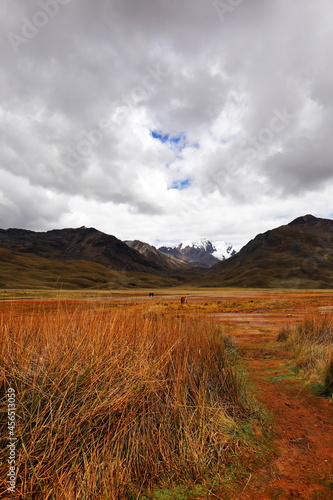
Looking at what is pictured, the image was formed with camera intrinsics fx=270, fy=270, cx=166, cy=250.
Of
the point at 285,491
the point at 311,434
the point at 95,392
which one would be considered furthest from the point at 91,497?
the point at 311,434

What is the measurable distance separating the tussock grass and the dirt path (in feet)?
1.08

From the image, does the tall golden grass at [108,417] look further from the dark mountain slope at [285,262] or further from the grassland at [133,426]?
the dark mountain slope at [285,262]

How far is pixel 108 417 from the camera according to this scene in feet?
10.5

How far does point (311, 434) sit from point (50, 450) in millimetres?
3776

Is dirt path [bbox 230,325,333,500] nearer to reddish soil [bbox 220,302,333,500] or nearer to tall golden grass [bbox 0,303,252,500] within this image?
reddish soil [bbox 220,302,333,500]

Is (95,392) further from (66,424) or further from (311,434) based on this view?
(311,434)

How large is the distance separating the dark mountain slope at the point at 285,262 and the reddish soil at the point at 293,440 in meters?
110

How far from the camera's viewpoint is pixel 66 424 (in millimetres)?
2771

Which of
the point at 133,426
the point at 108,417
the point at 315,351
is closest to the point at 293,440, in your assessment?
the point at 133,426

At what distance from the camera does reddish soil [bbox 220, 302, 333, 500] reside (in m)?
2.91

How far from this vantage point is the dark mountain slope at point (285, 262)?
11831 cm

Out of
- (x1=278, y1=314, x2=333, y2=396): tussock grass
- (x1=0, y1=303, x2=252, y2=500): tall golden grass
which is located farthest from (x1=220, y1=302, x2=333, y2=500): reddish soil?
(x1=0, y1=303, x2=252, y2=500): tall golden grass

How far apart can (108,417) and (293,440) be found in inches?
110

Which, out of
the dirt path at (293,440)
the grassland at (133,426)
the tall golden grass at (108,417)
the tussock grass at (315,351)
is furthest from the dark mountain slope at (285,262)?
the tall golden grass at (108,417)
